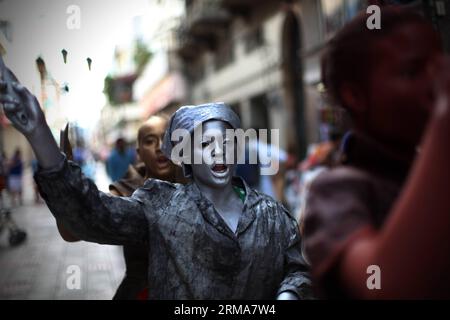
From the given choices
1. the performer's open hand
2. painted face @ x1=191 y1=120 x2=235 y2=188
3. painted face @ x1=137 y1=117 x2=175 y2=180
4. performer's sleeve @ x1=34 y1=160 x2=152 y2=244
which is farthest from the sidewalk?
the performer's open hand

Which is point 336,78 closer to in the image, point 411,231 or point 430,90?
point 430,90

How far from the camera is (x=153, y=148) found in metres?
3.18

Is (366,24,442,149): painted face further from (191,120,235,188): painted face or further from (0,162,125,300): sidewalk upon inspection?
(0,162,125,300): sidewalk

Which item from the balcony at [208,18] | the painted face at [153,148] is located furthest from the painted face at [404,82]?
the balcony at [208,18]

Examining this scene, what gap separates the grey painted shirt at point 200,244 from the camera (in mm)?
1849

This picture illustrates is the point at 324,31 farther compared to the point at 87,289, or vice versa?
the point at 324,31

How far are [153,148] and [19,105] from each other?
1.73 metres

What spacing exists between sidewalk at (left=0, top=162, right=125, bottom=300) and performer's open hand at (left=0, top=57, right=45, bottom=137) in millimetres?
1434

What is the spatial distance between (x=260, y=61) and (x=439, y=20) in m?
15.9

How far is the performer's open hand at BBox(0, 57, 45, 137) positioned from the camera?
4.74 ft

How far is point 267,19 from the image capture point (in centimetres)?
1795

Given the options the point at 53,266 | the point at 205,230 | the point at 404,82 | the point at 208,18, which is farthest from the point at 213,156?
the point at 208,18

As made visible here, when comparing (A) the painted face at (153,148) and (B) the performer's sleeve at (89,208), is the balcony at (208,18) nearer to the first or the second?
(A) the painted face at (153,148)

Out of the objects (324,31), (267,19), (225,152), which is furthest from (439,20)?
(267,19)
